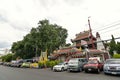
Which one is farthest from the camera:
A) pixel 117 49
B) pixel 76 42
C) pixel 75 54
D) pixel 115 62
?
pixel 76 42

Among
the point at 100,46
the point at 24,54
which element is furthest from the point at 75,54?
the point at 24,54

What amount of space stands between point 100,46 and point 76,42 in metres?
7.54

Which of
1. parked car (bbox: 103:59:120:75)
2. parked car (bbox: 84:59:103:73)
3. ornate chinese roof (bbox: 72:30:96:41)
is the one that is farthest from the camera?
ornate chinese roof (bbox: 72:30:96:41)

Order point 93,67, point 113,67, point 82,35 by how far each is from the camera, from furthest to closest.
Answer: point 82,35, point 93,67, point 113,67

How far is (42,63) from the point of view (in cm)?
3600

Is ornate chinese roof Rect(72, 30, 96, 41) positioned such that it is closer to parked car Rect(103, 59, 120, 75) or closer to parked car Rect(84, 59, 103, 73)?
parked car Rect(84, 59, 103, 73)

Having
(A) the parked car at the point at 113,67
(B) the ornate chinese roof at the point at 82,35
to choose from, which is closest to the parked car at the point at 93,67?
(A) the parked car at the point at 113,67

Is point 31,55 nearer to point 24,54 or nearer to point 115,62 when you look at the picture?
point 24,54

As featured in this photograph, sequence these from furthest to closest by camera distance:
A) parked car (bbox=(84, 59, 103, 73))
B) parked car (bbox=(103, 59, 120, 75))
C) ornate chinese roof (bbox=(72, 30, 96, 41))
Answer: ornate chinese roof (bbox=(72, 30, 96, 41)) < parked car (bbox=(84, 59, 103, 73)) < parked car (bbox=(103, 59, 120, 75))

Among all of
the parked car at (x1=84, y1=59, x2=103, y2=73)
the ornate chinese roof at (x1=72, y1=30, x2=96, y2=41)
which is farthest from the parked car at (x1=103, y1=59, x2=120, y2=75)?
the ornate chinese roof at (x1=72, y1=30, x2=96, y2=41)

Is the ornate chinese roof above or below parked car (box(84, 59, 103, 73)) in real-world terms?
above

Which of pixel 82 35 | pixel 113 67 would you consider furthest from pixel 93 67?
pixel 82 35

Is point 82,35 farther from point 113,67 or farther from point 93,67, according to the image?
point 113,67

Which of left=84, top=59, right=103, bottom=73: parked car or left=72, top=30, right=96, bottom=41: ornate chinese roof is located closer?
left=84, top=59, right=103, bottom=73: parked car
